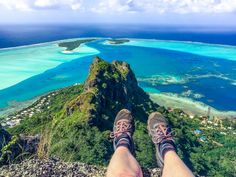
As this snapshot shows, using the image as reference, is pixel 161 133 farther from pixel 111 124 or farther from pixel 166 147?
pixel 111 124

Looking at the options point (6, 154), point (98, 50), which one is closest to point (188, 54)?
point (98, 50)

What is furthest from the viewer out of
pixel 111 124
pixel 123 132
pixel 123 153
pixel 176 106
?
pixel 176 106

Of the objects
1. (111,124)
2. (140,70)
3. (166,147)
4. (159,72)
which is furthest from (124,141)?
(140,70)

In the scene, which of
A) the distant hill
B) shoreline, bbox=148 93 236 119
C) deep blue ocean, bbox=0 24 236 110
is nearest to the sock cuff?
the distant hill

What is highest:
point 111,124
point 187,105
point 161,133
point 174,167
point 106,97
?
point 174,167

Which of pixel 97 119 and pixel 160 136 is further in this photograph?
pixel 97 119

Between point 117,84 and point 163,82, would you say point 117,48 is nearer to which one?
point 163,82
